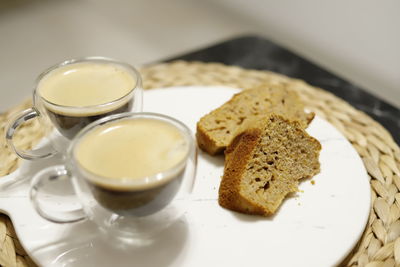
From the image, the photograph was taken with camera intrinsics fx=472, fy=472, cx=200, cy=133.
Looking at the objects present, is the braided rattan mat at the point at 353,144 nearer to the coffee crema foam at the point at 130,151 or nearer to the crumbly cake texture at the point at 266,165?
the crumbly cake texture at the point at 266,165

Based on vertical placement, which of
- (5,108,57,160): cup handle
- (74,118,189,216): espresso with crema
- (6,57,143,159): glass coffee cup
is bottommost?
(5,108,57,160): cup handle

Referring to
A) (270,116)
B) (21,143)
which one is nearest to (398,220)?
(270,116)

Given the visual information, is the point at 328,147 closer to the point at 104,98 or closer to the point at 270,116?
the point at 270,116

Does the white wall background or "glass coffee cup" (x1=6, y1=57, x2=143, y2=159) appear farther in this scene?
the white wall background

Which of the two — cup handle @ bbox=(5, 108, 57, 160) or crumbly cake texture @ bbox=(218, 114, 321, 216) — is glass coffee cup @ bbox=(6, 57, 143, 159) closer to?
cup handle @ bbox=(5, 108, 57, 160)

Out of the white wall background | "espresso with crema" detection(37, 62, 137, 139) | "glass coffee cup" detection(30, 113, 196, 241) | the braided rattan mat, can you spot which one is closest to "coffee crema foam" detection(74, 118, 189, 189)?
"glass coffee cup" detection(30, 113, 196, 241)

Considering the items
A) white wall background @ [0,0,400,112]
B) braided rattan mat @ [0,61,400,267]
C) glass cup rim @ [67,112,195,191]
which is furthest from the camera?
white wall background @ [0,0,400,112]

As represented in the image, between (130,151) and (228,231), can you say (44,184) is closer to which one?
(130,151)
